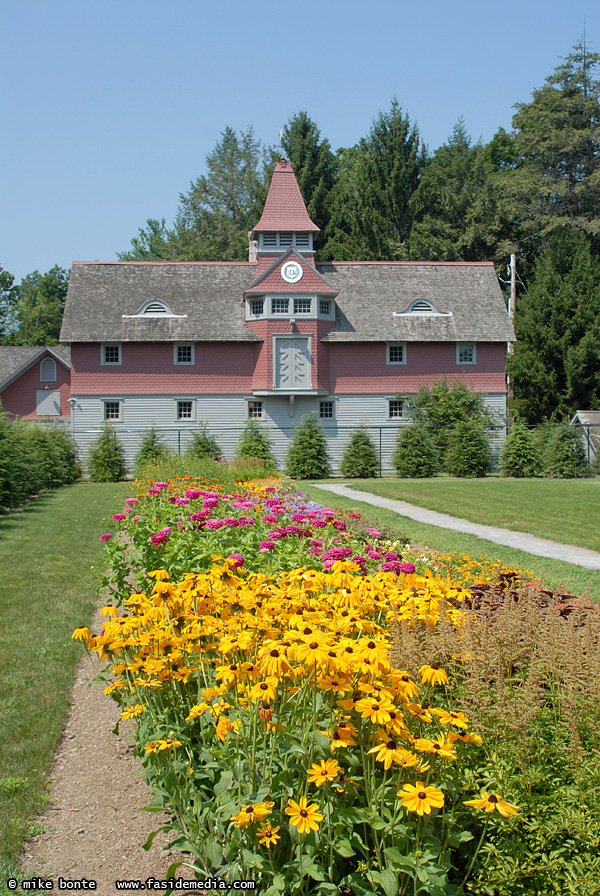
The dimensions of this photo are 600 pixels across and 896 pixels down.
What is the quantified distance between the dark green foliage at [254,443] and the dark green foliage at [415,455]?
16.5ft

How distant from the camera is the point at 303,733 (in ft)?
10.0

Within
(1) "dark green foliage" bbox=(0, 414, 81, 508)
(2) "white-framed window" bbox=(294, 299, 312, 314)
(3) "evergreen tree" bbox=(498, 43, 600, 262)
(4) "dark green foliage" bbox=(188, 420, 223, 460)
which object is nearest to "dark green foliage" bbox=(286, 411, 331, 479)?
(4) "dark green foliage" bbox=(188, 420, 223, 460)

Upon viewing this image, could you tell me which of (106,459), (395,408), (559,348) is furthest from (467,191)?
(106,459)

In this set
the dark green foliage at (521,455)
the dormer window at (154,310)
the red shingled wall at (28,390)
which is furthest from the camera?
the red shingled wall at (28,390)

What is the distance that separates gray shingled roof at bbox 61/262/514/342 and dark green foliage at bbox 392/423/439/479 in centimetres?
556

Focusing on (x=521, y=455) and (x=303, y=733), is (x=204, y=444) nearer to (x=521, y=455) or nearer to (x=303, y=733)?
(x=521, y=455)

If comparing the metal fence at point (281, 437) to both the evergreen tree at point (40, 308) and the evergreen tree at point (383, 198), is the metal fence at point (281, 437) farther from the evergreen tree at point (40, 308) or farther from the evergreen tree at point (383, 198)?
the evergreen tree at point (40, 308)

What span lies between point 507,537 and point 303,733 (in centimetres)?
947

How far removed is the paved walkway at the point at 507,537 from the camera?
401 inches

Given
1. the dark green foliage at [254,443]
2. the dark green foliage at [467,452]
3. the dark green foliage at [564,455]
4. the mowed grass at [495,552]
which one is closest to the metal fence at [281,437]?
the dark green foliage at [254,443]

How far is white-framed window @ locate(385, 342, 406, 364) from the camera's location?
35.0 m

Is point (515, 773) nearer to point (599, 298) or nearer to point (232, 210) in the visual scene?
point (599, 298)

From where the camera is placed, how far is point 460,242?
46.5 meters

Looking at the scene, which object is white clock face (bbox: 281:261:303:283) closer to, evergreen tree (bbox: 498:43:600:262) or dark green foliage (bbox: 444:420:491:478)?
dark green foliage (bbox: 444:420:491:478)
